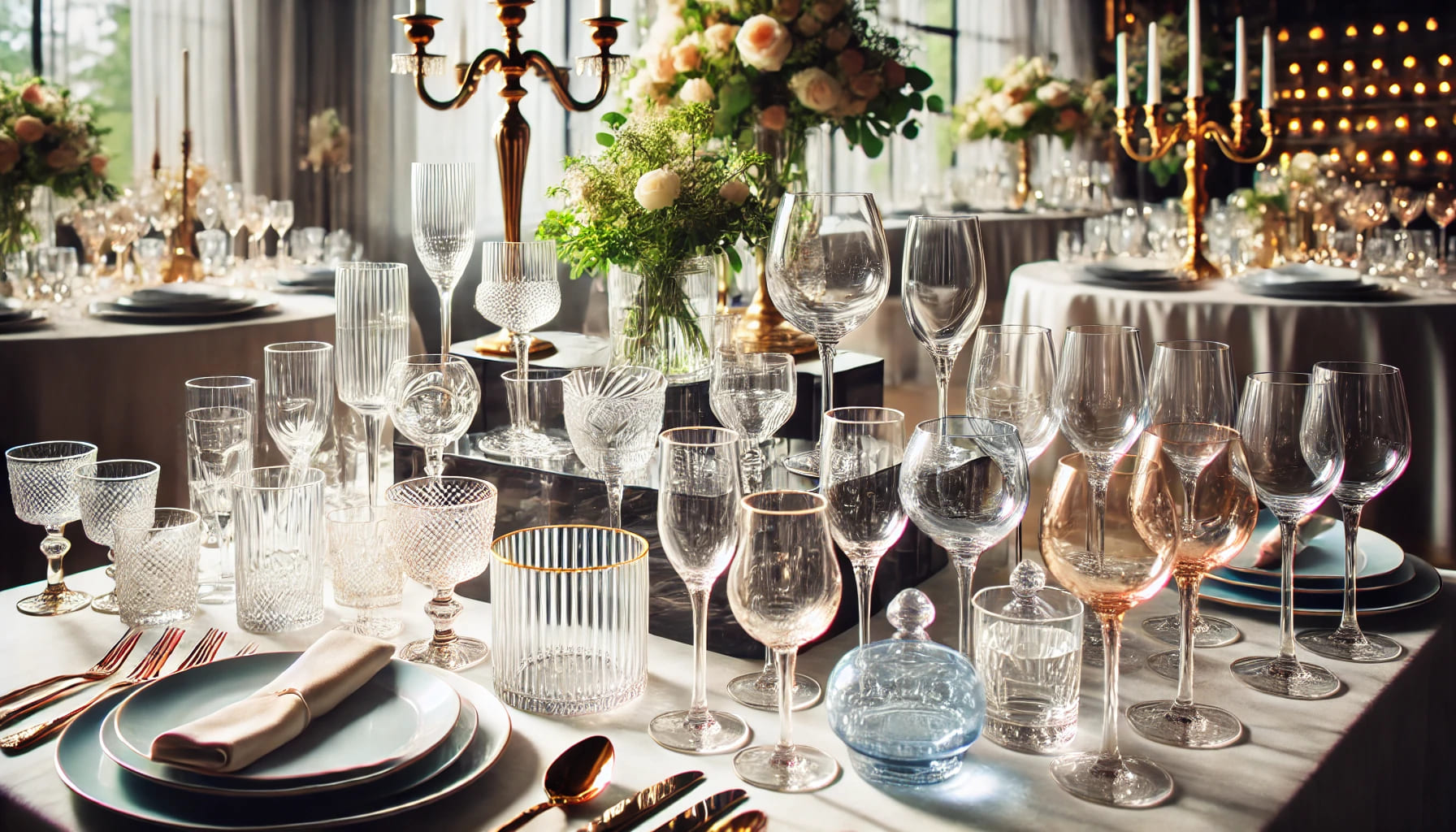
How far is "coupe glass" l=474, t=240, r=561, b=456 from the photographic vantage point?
1584 millimetres

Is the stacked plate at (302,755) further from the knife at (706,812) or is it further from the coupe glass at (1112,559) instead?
the coupe glass at (1112,559)

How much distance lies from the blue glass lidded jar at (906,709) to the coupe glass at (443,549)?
363 mm

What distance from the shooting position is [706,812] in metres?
0.86

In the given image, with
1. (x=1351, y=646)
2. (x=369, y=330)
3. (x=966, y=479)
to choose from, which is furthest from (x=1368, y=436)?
(x=369, y=330)

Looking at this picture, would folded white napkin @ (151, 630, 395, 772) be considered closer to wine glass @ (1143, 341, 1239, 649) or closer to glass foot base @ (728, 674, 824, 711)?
glass foot base @ (728, 674, 824, 711)

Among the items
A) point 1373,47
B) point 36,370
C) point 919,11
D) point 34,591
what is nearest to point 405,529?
point 34,591

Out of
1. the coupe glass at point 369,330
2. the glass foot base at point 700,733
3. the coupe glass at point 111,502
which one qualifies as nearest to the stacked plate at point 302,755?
the glass foot base at point 700,733

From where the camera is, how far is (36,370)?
2.41 metres

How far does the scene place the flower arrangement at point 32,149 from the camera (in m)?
3.16

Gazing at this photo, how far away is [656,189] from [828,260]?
1.05 ft

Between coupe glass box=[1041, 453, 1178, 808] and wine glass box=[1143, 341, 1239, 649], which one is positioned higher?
wine glass box=[1143, 341, 1239, 649]

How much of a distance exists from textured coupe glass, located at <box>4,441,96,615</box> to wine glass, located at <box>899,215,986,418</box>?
2.81 ft

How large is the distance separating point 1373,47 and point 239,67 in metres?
7.70

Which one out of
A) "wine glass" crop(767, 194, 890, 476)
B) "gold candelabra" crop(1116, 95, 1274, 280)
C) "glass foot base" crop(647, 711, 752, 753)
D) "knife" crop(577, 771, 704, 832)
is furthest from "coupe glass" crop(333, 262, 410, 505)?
"gold candelabra" crop(1116, 95, 1274, 280)
